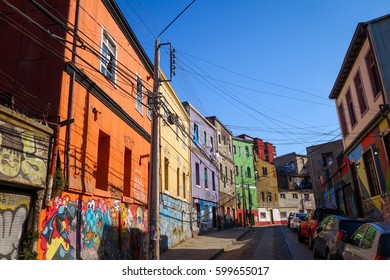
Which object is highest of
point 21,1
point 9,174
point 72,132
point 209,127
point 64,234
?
point 209,127

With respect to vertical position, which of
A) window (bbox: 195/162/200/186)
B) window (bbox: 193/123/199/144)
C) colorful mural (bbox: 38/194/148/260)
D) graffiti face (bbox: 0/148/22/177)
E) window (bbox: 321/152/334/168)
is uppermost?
window (bbox: 321/152/334/168)

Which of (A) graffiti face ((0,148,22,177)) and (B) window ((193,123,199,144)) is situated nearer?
(A) graffiti face ((0,148,22,177))

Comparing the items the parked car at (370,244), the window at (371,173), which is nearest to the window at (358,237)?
the parked car at (370,244)

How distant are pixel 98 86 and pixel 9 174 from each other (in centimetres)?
459

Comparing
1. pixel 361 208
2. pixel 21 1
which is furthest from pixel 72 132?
pixel 361 208

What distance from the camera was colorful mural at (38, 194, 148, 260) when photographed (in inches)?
308

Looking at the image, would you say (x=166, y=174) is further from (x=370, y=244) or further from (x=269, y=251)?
(x=370, y=244)

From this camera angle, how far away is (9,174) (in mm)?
6816

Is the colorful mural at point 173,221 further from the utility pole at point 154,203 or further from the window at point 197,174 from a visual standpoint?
the utility pole at point 154,203

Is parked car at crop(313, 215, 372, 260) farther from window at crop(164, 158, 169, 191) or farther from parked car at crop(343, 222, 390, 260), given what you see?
window at crop(164, 158, 169, 191)

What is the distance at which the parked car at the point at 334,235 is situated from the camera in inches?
309

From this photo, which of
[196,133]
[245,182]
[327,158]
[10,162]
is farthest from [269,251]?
[327,158]

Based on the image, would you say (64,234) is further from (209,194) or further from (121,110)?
(209,194)

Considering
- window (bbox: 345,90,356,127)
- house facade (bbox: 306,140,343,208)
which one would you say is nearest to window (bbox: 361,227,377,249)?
window (bbox: 345,90,356,127)
